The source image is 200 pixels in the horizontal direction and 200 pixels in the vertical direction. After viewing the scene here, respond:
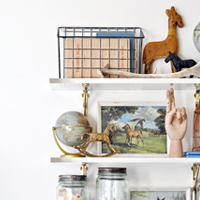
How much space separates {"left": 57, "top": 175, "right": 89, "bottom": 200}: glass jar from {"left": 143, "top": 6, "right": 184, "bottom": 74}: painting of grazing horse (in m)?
0.54

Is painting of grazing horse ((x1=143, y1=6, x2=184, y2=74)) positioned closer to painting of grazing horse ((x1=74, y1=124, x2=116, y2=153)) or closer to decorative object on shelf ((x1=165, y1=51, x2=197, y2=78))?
decorative object on shelf ((x1=165, y1=51, x2=197, y2=78))

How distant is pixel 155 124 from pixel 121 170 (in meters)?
0.28

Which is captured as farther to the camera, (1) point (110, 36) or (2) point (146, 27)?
(2) point (146, 27)

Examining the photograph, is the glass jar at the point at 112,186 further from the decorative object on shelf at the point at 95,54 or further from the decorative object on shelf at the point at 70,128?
the decorative object on shelf at the point at 95,54

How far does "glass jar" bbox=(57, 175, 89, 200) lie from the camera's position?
51.2 inches

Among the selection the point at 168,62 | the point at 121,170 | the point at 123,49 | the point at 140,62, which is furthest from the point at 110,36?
the point at 121,170

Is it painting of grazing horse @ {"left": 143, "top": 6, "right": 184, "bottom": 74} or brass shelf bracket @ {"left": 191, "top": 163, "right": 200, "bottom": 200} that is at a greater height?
painting of grazing horse @ {"left": 143, "top": 6, "right": 184, "bottom": 74}

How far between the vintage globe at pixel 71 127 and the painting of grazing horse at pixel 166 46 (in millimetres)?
365

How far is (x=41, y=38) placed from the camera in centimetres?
151

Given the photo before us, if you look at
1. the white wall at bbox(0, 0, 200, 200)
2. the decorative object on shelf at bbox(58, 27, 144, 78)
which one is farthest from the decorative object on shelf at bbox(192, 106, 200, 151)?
the decorative object on shelf at bbox(58, 27, 144, 78)

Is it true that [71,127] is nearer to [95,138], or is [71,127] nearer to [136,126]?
[95,138]

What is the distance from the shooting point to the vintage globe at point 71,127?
132 centimetres

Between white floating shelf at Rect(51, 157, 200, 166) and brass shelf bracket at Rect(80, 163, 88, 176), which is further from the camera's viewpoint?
brass shelf bracket at Rect(80, 163, 88, 176)

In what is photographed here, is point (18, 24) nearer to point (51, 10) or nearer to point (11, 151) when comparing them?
point (51, 10)
